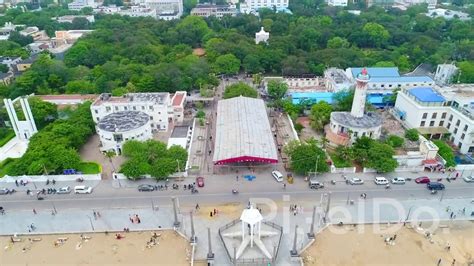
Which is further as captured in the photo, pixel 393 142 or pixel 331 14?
pixel 331 14

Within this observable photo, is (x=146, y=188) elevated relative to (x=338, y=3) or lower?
lower

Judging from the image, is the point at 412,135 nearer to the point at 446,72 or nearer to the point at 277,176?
the point at 277,176

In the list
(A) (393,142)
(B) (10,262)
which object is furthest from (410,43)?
(B) (10,262)

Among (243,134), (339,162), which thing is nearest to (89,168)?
(243,134)

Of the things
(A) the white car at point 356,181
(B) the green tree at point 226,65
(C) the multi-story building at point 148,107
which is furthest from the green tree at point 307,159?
(B) the green tree at point 226,65

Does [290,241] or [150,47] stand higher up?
[150,47]

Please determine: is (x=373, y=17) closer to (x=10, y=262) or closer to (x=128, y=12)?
(x=128, y=12)
